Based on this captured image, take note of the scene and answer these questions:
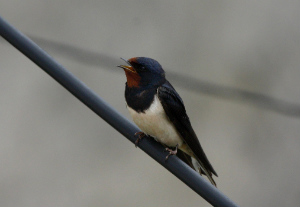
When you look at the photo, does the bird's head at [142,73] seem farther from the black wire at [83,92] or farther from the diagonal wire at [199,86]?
the diagonal wire at [199,86]

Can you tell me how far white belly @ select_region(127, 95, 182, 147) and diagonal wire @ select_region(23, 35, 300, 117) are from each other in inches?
108

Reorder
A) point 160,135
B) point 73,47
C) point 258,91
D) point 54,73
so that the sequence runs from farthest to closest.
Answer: point 258,91 < point 73,47 < point 160,135 < point 54,73

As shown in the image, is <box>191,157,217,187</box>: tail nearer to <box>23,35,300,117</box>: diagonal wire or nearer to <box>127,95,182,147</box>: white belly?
<box>127,95,182,147</box>: white belly

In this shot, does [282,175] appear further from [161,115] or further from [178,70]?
[161,115]

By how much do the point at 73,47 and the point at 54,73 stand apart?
396 cm

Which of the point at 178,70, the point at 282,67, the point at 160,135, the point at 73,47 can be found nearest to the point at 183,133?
the point at 160,135

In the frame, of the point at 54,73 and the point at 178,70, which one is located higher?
the point at 178,70

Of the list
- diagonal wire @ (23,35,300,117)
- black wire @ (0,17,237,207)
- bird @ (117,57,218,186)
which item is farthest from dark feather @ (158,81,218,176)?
diagonal wire @ (23,35,300,117)

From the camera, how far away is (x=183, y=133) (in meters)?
2.77

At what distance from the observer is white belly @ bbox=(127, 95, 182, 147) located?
105 inches

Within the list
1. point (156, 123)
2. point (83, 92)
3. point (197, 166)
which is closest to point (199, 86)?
point (197, 166)

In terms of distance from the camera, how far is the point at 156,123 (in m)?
2.67

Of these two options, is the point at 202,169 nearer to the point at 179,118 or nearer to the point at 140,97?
the point at 179,118

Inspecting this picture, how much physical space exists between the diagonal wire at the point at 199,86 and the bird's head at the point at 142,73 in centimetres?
260
